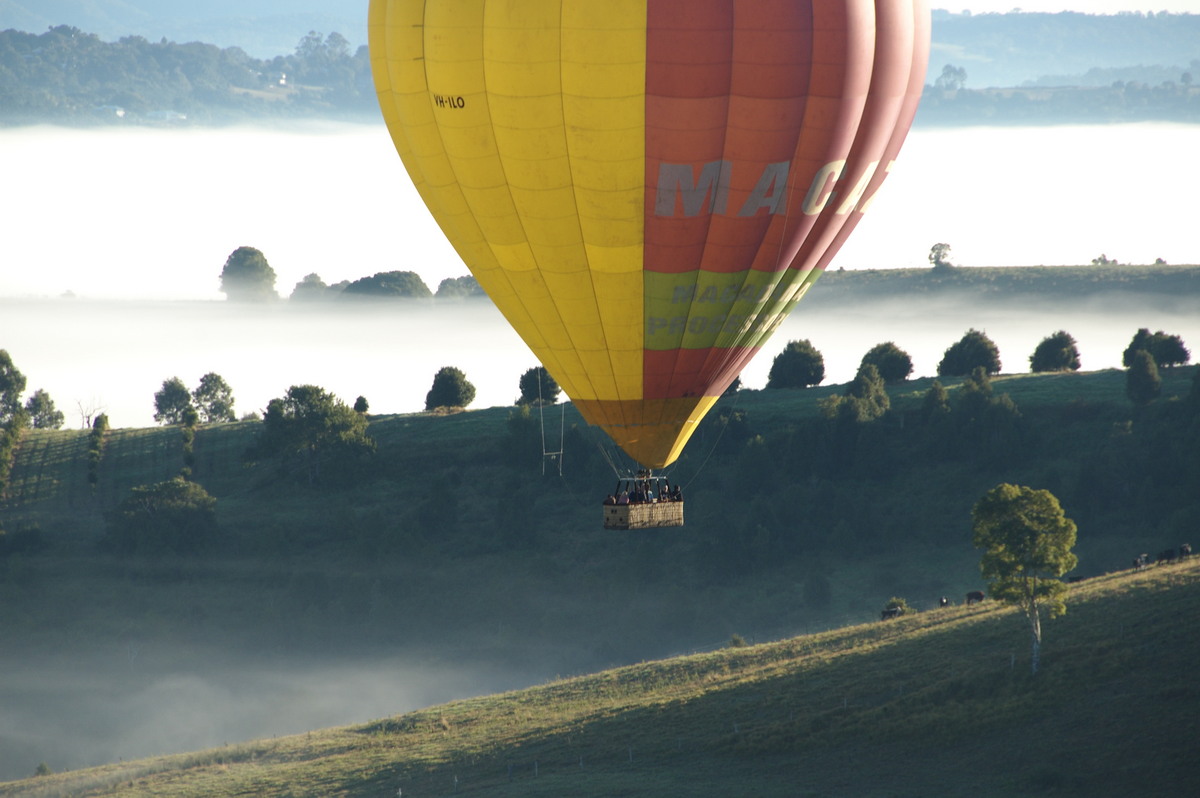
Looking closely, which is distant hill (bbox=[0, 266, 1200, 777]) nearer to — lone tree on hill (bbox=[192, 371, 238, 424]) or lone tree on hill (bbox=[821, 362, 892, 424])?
lone tree on hill (bbox=[821, 362, 892, 424])

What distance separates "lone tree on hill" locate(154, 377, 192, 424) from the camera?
540 feet

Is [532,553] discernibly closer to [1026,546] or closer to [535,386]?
[535,386]

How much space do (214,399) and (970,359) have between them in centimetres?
8508

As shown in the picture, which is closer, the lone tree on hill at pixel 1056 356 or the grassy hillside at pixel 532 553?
the grassy hillside at pixel 532 553

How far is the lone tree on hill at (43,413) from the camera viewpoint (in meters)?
171

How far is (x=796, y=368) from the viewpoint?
127875 millimetres

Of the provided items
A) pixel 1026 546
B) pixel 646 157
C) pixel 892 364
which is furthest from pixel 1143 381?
pixel 646 157

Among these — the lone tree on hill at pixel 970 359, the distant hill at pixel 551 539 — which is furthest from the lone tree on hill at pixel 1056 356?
the distant hill at pixel 551 539

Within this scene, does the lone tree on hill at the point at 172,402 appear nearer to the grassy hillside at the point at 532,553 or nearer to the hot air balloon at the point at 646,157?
the grassy hillside at the point at 532,553

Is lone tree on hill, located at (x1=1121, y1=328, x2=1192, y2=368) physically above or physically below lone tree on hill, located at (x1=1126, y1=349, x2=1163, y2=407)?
above

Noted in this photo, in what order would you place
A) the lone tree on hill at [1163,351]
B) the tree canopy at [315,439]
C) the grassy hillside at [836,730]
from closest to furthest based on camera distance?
the grassy hillside at [836,730] → the lone tree on hill at [1163,351] → the tree canopy at [315,439]

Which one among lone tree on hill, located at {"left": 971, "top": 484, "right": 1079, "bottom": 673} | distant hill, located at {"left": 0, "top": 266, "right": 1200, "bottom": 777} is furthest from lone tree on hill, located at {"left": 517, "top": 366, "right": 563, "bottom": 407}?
lone tree on hill, located at {"left": 971, "top": 484, "right": 1079, "bottom": 673}

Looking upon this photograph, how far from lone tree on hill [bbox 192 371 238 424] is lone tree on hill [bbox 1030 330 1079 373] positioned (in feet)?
281

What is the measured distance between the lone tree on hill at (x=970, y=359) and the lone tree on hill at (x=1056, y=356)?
3.91m
